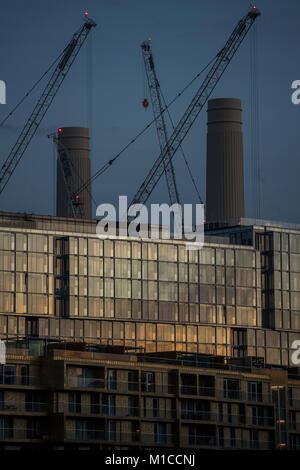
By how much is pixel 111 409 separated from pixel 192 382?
39.1ft

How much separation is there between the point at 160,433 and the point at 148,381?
581 cm

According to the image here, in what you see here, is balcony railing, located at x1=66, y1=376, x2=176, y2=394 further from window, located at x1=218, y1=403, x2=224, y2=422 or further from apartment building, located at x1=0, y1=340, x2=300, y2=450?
window, located at x1=218, y1=403, x2=224, y2=422


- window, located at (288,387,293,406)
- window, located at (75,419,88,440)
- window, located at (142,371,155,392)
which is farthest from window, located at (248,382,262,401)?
window, located at (75,419,88,440)

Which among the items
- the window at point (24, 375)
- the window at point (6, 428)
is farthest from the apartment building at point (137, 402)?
the window at point (6, 428)

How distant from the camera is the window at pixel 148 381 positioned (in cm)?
15475

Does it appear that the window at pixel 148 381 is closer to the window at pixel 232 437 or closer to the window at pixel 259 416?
the window at pixel 232 437

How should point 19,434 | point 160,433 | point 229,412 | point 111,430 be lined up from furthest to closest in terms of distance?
point 229,412, point 160,433, point 111,430, point 19,434

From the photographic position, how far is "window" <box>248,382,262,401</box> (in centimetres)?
16498

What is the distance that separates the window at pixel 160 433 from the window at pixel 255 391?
47.1 feet

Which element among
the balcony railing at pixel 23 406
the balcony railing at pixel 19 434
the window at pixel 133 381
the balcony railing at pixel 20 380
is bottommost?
the balcony railing at pixel 19 434

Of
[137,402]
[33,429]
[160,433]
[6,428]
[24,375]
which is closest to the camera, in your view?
[6,428]

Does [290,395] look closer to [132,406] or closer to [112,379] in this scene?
[132,406]

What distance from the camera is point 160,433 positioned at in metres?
154

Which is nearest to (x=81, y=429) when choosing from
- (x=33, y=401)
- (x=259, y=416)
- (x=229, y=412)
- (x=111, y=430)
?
(x=111, y=430)
